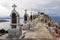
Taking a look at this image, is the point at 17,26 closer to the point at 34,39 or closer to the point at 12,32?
the point at 12,32

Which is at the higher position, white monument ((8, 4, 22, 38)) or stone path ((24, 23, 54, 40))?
white monument ((8, 4, 22, 38))

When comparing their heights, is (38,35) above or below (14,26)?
below

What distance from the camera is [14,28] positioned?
55.9ft

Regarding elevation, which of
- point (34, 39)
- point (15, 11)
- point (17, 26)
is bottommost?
point (34, 39)

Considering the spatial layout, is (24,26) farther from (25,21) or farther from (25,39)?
(25,39)

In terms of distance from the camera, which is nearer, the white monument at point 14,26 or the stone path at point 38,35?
the white monument at point 14,26

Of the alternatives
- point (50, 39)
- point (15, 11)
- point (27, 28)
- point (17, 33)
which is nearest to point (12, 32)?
point (17, 33)

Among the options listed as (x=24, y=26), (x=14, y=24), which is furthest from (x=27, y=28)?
(x=14, y=24)

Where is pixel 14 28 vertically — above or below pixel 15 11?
below

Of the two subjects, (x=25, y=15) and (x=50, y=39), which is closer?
(x=50, y=39)

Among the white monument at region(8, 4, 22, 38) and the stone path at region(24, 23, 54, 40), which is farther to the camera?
the stone path at region(24, 23, 54, 40)

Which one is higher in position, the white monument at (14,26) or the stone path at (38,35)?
the white monument at (14,26)

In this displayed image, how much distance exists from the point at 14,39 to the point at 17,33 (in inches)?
29.6

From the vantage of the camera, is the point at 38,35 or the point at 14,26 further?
the point at 38,35
